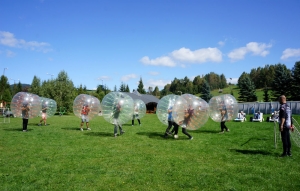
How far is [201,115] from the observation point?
13.0 m

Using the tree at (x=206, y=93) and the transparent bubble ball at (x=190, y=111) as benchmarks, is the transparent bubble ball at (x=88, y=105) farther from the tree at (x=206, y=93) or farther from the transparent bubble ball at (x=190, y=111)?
the tree at (x=206, y=93)

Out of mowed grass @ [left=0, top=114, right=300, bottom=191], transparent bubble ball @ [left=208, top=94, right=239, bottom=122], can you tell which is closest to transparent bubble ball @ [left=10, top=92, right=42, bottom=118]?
mowed grass @ [left=0, top=114, right=300, bottom=191]

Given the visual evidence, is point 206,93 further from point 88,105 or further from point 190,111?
point 190,111

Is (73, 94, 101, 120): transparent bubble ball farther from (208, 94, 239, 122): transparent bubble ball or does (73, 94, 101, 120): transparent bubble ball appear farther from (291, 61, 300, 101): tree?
(291, 61, 300, 101): tree

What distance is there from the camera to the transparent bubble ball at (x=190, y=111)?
12875 mm

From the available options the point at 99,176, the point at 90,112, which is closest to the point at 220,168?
the point at 99,176

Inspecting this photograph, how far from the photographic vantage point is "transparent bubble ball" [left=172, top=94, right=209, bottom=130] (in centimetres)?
1288

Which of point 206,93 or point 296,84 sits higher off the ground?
point 296,84

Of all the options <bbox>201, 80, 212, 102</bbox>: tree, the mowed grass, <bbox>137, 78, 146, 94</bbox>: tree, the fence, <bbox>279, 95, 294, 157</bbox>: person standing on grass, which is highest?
<bbox>137, 78, 146, 94</bbox>: tree

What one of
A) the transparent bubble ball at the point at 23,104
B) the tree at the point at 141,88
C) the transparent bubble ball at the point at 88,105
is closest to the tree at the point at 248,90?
the tree at the point at 141,88

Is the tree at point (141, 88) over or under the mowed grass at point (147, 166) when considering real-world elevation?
over

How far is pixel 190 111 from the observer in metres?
12.9

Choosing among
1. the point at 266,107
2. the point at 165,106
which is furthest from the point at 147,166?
the point at 266,107

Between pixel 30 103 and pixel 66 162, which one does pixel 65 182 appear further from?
pixel 30 103
